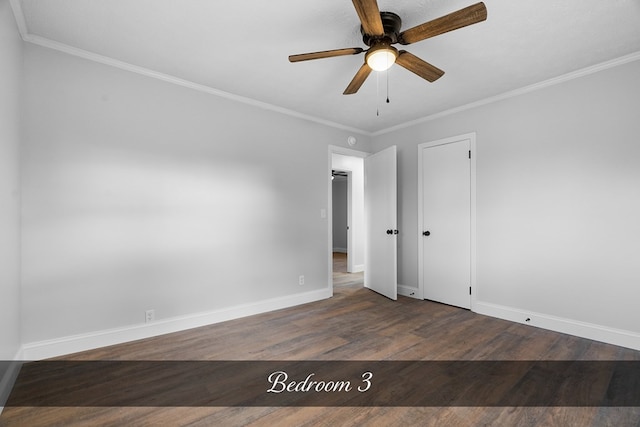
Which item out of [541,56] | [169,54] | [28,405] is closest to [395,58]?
[541,56]

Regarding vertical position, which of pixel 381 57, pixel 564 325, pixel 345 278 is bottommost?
pixel 345 278

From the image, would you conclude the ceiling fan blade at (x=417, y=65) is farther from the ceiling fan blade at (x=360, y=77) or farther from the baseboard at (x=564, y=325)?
the baseboard at (x=564, y=325)

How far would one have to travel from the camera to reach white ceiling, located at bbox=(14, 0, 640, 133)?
210 cm

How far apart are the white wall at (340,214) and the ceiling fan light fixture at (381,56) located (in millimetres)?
8336

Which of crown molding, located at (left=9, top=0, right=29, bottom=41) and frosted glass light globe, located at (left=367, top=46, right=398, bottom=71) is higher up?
crown molding, located at (left=9, top=0, right=29, bottom=41)

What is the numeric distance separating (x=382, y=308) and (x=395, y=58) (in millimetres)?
2967

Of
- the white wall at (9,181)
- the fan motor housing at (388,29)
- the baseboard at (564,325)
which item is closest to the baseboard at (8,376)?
the white wall at (9,181)

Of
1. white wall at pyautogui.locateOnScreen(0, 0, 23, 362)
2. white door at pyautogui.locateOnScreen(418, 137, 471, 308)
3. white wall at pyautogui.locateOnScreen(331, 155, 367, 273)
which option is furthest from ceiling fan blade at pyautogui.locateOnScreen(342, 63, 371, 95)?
white wall at pyautogui.locateOnScreen(331, 155, 367, 273)

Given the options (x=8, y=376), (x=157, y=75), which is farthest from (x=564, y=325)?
(x=157, y=75)

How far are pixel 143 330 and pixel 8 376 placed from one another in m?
0.98

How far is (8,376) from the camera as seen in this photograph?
204 centimetres

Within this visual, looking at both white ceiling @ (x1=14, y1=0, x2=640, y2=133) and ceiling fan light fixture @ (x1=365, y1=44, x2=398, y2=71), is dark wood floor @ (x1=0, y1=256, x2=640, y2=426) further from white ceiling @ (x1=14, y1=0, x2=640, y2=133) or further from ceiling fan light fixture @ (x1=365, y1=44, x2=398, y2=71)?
white ceiling @ (x1=14, y1=0, x2=640, y2=133)

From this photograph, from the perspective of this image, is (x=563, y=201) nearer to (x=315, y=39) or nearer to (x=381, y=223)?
(x=381, y=223)

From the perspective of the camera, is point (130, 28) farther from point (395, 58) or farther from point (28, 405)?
point (28, 405)
